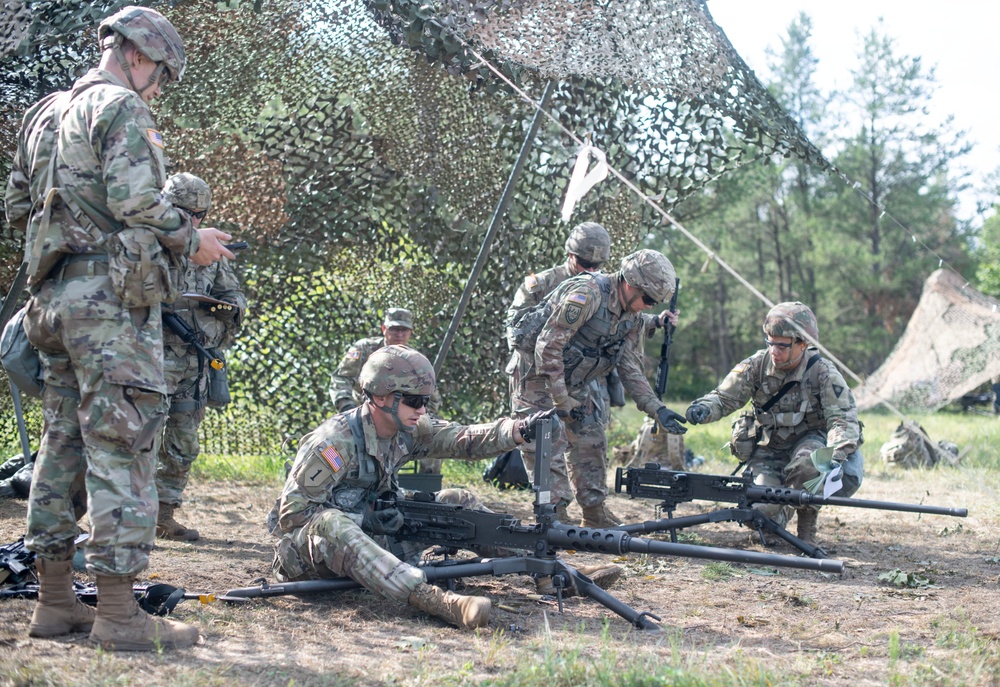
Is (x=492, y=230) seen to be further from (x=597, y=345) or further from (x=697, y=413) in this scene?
(x=697, y=413)

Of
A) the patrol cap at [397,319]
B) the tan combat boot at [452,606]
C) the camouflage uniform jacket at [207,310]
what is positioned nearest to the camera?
the tan combat boot at [452,606]

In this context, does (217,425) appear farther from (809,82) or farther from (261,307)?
(809,82)

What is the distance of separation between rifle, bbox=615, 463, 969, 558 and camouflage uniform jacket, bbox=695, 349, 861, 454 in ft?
1.61

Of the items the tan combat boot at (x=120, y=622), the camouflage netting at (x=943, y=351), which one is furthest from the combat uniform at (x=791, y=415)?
the camouflage netting at (x=943, y=351)

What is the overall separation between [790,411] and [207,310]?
375 cm

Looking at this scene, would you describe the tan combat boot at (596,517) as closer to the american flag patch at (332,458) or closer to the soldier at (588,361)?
the soldier at (588,361)

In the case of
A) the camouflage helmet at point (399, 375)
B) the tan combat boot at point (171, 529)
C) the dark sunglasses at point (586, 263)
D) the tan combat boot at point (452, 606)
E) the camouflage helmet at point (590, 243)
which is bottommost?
the tan combat boot at point (171, 529)

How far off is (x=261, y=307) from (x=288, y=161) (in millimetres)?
1202

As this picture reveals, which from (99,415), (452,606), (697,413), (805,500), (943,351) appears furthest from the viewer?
(943,351)

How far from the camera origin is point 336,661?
12.3 ft

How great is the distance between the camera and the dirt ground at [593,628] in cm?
356

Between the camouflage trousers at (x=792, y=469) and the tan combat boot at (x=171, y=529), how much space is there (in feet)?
11.8

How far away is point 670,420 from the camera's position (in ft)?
21.6

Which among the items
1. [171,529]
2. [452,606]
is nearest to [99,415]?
[452,606]
